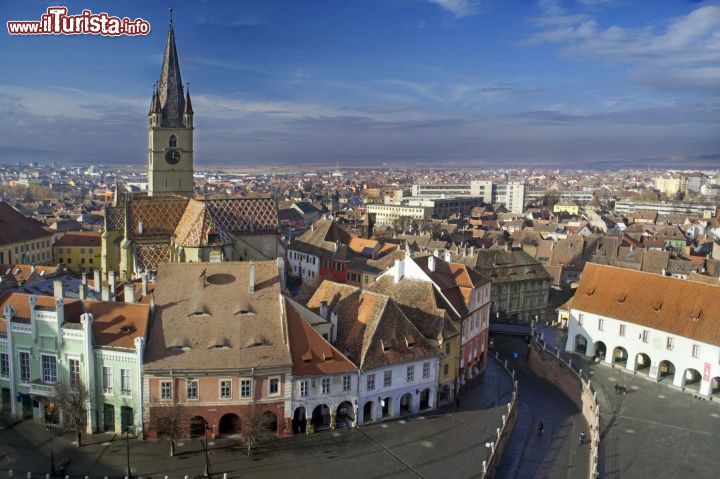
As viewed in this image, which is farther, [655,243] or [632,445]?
[655,243]

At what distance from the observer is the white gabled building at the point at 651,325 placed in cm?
5747

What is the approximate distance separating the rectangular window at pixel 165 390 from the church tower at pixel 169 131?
41.9 metres

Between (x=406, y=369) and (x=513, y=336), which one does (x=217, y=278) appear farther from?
(x=513, y=336)

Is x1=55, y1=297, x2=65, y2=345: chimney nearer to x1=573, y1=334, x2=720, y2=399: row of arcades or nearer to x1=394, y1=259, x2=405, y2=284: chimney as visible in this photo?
x1=394, y1=259, x2=405, y2=284: chimney

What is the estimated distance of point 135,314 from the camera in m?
47.5

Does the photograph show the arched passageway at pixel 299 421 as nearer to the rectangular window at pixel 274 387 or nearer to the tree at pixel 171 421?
the rectangular window at pixel 274 387

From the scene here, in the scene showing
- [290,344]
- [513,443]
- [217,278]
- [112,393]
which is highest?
[217,278]

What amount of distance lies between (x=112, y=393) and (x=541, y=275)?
200ft

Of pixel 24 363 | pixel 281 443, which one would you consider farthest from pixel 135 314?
pixel 281 443

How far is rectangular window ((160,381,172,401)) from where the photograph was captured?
148 feet

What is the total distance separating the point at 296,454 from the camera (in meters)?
43.9

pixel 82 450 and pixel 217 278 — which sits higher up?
pixel 217 278

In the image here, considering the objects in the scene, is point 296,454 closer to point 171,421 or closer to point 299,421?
point 299,421

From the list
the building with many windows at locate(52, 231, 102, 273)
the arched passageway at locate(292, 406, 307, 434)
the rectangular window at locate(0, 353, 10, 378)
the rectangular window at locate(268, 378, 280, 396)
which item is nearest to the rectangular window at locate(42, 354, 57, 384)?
the rectangular window at locate(0, 353, 10, 378)
